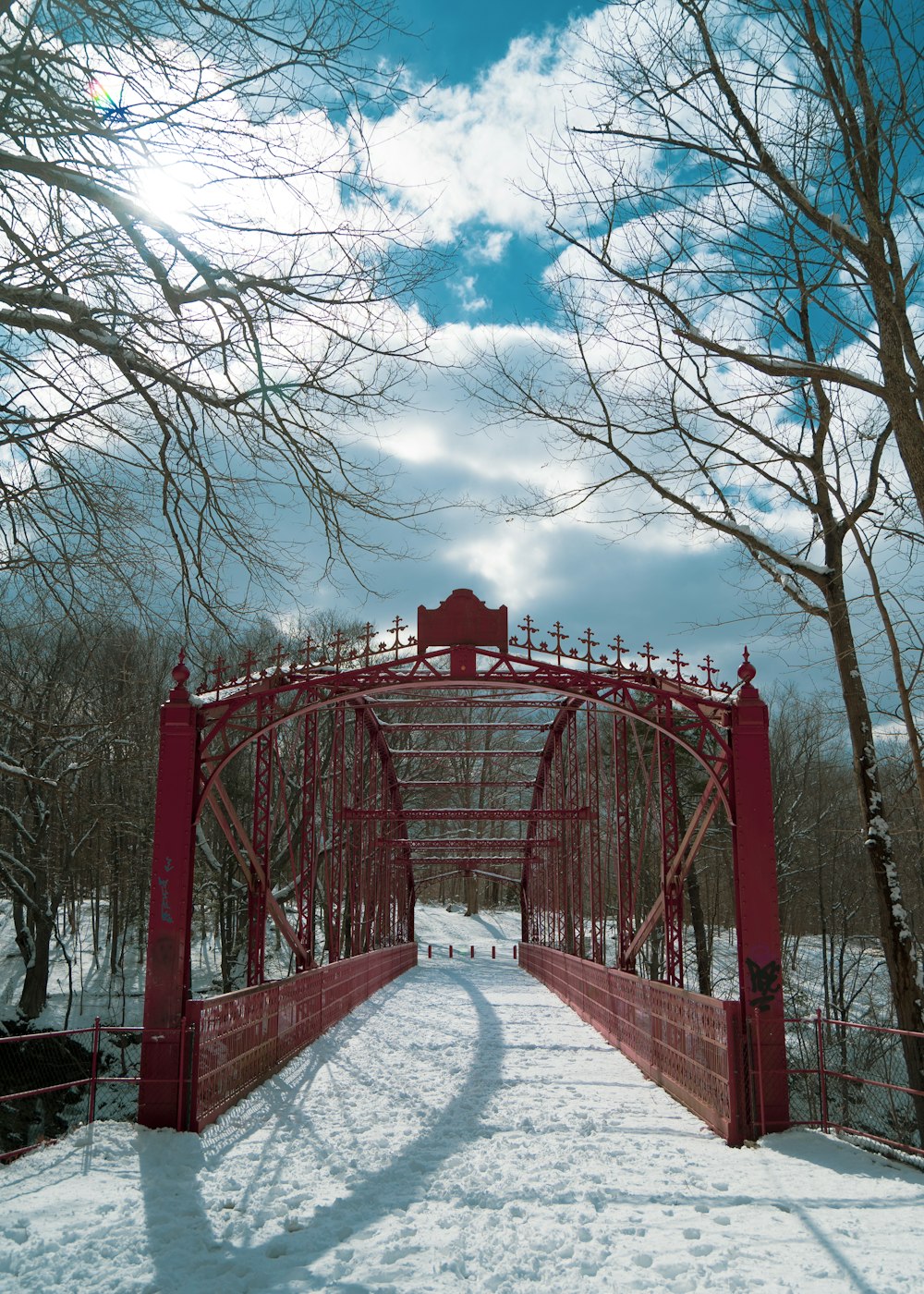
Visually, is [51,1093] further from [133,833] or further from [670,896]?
[670,896]

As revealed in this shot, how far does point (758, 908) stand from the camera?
8562mm

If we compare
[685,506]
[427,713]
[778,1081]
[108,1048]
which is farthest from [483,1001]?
[427,713]

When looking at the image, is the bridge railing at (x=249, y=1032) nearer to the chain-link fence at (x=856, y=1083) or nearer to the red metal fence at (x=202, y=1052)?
the red metal fence at (x=202, y=1052)

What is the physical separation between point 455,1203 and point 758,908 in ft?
12.2

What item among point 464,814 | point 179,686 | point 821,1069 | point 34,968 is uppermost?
point 179,686

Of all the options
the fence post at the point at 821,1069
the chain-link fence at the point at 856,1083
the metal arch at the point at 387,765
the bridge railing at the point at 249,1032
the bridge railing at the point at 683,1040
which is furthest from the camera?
the metal arch at the point at 387,765

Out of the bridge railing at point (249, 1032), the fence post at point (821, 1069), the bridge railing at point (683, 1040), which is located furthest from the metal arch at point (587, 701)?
the fence post at point (821, 1069)

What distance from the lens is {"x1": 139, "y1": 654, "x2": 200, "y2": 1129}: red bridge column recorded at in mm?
7844

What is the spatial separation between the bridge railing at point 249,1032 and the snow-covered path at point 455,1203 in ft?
0.87

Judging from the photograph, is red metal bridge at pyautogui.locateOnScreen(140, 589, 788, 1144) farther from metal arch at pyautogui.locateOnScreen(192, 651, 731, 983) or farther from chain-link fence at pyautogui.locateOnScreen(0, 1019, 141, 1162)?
chain-link fence at pyautogui.locateOnScreen(0, 1019, 141, 1162)

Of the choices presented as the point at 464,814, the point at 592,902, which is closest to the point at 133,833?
the point at 464,814

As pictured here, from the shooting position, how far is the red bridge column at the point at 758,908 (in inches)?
309

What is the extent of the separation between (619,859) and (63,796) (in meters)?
12.7

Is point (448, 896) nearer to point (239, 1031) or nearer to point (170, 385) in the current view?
point (239, 1031)
